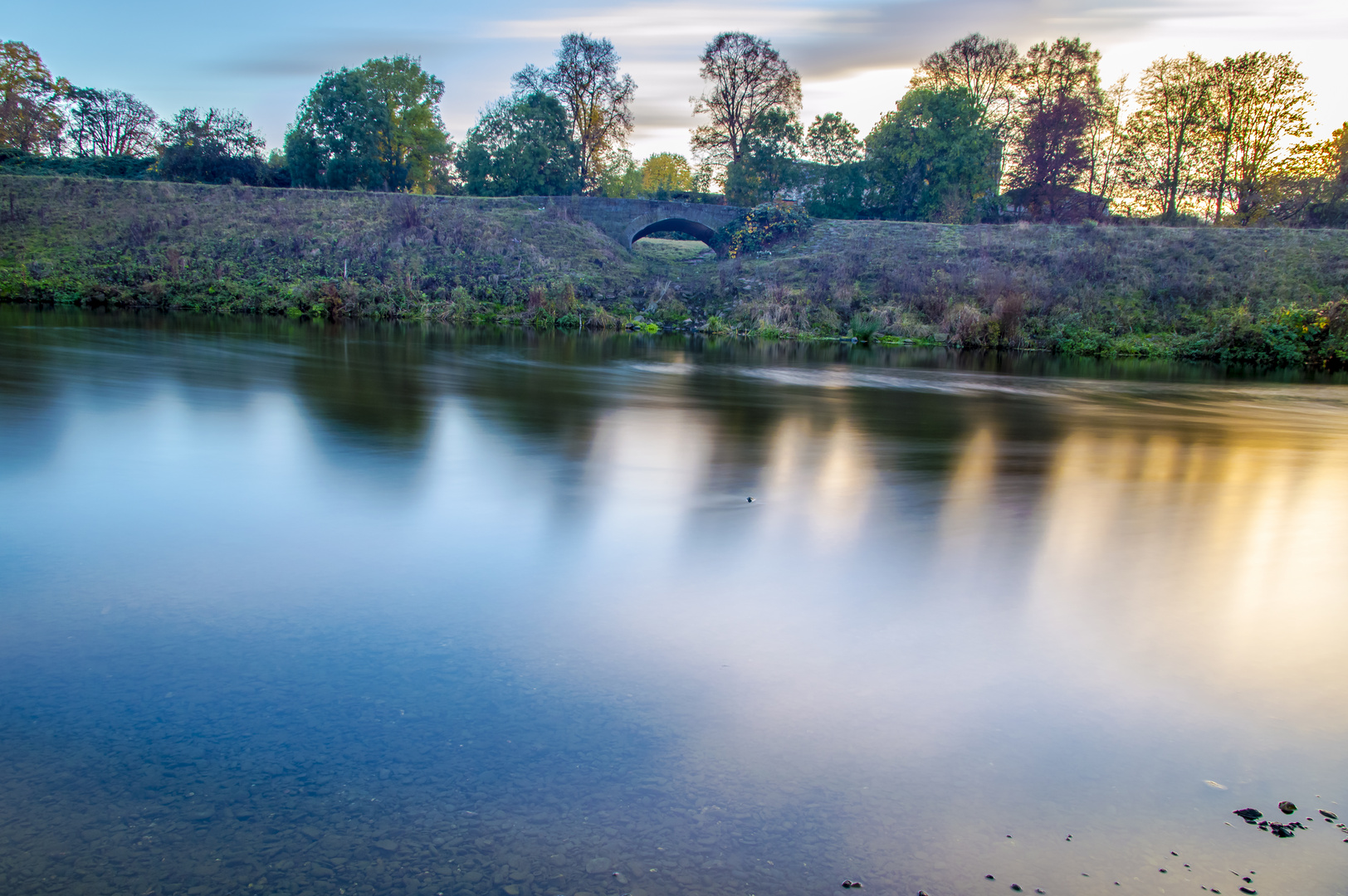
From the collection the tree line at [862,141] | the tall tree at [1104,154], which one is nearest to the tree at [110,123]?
the tree line at [862,141]

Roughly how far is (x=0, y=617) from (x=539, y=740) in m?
3.03

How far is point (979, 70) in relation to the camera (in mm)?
63594

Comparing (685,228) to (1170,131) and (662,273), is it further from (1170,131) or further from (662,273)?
(1170,131)

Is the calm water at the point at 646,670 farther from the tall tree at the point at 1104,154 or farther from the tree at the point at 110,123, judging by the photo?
the tree at the point at 110,123

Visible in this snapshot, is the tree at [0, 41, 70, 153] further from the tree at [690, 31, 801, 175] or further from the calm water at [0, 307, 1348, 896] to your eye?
the calm water at [0, 307, 1348, 896]

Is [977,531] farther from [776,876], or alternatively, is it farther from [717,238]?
[717,238]

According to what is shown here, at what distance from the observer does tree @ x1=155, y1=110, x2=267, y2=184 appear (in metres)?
50.4

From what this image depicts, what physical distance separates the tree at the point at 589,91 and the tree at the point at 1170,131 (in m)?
34.3

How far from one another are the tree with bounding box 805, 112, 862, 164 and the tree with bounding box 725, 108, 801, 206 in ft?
8.11

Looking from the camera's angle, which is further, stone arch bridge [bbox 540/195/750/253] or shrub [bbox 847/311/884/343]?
stone arch bridge [bbox 540/195/750/253]

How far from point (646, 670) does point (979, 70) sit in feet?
233

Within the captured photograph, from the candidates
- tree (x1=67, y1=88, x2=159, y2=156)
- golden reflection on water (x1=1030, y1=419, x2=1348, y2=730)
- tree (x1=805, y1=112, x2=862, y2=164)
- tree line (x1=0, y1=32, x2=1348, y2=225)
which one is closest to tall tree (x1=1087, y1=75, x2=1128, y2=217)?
tree line (x1=0, y1=32, x2=1348, y2=225)

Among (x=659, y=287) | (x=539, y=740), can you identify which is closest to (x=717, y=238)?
(x=659, y=287)

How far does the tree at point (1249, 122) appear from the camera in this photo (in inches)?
1944
